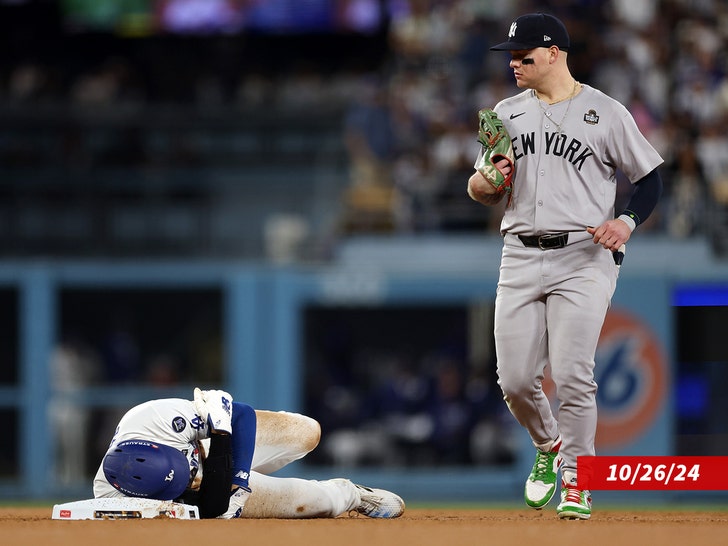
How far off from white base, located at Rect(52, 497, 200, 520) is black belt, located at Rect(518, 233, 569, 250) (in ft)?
6.06

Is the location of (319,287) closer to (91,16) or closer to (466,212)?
(466,212)

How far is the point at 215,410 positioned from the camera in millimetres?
5504

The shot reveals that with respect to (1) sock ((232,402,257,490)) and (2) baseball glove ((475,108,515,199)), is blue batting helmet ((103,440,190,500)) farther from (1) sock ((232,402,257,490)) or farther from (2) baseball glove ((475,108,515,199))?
(2) baseball glove ((475,108,515,199))

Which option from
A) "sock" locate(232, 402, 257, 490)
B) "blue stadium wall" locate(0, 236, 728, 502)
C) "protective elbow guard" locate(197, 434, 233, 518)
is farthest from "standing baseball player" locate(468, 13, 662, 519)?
"blue stadium wall" locate(0, 236, 728, 502)

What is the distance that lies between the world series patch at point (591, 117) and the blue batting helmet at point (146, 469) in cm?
223

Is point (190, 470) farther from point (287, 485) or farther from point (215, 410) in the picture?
point (287, 485)

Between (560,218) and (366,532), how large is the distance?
157 centimetres

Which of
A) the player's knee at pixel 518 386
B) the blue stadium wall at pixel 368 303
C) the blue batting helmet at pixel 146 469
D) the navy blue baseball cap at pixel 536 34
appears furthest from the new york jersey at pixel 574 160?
the blue stadium wall at pixel 368 303

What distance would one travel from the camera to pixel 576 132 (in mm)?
5508

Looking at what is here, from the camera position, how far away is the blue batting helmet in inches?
207

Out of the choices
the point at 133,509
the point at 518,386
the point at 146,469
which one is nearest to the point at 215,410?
the point at 146,469

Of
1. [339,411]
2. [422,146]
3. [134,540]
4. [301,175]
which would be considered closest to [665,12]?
[422,146]

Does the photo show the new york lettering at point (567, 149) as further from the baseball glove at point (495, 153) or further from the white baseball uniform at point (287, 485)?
the white baseball uniform at point (287, 485)
